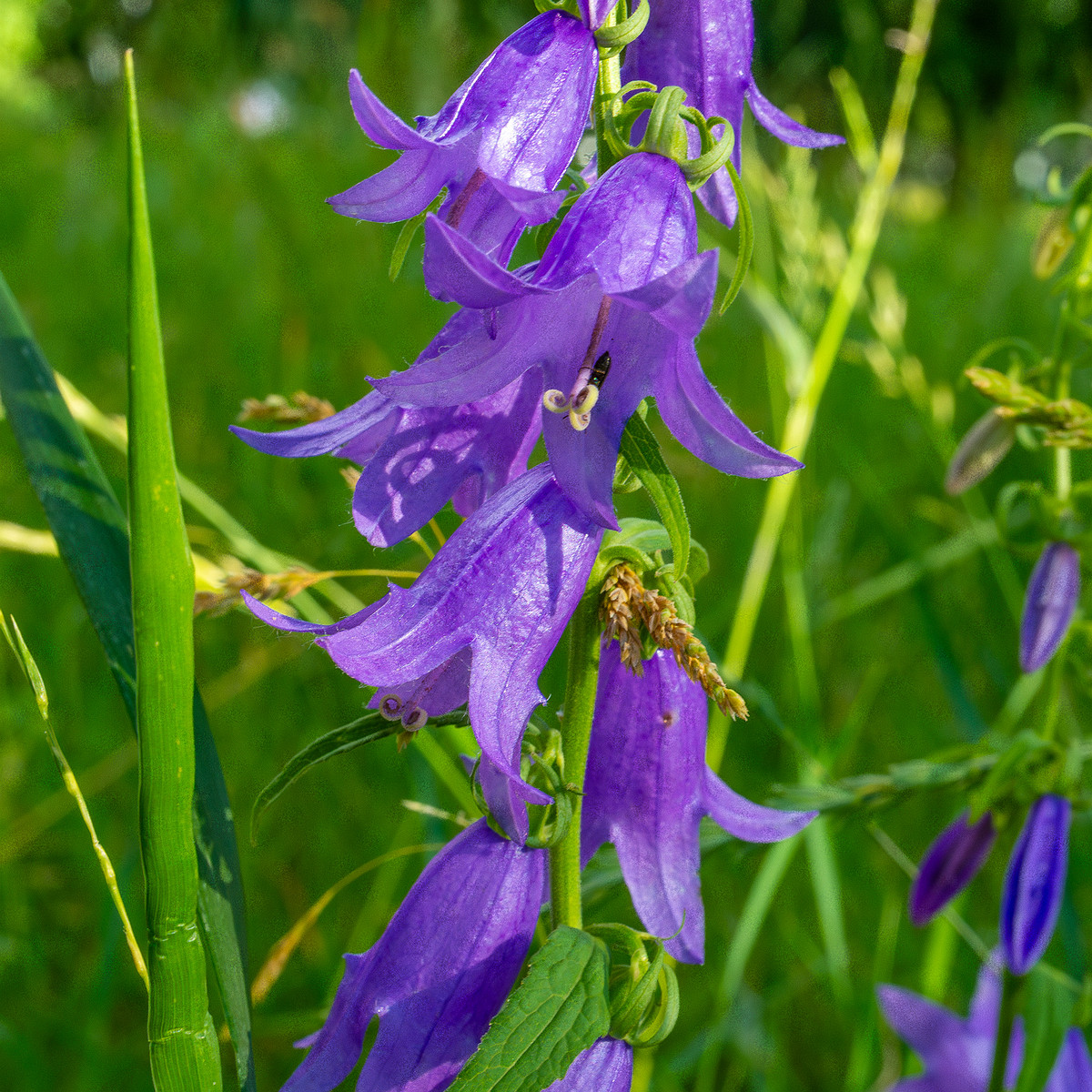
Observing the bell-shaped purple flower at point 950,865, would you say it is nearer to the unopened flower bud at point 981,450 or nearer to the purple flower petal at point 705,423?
the unopened flower bud at point 981,450

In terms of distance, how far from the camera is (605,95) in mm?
748

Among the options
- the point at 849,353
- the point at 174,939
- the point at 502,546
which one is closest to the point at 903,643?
the point at 849,353

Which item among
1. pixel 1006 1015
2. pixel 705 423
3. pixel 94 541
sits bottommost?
pixel 1006 1015

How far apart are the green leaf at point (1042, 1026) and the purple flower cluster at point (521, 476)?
20.0 inches

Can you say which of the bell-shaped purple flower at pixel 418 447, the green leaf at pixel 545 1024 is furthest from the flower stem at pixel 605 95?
the green leaf at pixel 545 1024

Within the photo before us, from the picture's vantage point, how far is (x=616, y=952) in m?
0.86

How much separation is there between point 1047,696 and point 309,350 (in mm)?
2161

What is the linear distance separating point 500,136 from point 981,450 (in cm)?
73

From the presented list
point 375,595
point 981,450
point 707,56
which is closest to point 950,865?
point 981,450

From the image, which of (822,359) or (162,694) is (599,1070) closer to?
(162,694)

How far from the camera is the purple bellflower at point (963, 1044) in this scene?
122cm

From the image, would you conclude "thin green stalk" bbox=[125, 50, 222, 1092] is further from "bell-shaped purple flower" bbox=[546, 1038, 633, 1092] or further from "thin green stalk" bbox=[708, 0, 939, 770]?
"thin green stalk" bbox=[708, 0, 939, 770]

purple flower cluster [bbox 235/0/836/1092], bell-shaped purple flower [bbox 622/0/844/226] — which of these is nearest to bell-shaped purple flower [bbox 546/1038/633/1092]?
purple flower cluster [bbox 235/0/836/1092]

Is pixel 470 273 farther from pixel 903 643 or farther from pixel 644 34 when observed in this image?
pixel 903 643
